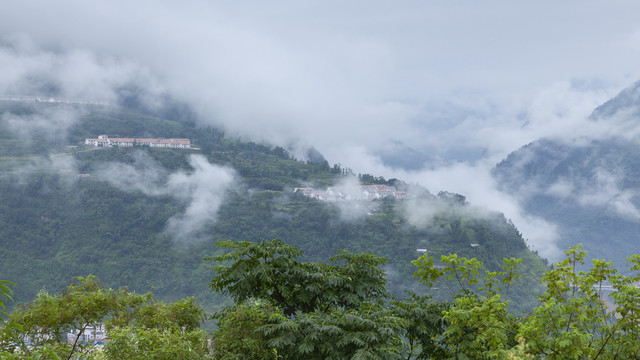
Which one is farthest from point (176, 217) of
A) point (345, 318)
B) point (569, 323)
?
point (569, 323)

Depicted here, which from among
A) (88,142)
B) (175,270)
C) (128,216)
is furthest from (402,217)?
(88,142)

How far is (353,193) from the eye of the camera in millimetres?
136875

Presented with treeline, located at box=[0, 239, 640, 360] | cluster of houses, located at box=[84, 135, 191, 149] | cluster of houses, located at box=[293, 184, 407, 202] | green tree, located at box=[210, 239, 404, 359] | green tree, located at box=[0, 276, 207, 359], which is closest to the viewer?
treeline, located at box=[0, 239, 640, 360]

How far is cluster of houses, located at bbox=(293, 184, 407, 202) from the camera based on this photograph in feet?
440

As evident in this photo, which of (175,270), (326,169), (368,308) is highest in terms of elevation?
(368,308)

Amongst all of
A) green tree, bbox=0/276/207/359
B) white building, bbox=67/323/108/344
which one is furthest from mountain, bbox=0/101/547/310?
green tree, bbox=0/276/207/359

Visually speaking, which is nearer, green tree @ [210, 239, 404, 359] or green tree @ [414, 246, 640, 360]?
green tree @ [414, 246, 640, 360]

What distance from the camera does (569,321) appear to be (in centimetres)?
570

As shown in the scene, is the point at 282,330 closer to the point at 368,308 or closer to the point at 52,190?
the point at 368,308

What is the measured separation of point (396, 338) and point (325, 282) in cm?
231

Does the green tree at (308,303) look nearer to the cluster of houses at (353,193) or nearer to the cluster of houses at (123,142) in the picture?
the cluster of houses at (353,193)

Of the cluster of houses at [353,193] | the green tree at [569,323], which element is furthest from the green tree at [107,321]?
the cluster of houses at [353,193]

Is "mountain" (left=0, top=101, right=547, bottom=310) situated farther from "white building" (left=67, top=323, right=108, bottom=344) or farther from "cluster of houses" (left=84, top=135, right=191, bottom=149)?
"white building" (left=67, top=323, right=108, bottom=344)

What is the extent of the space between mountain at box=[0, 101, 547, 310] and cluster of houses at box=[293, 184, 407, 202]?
2737 millimetres
